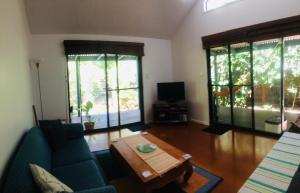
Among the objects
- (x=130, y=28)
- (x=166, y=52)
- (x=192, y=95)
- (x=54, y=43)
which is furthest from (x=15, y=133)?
(x=166, y=52)

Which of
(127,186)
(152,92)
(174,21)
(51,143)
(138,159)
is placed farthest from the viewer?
(152,92)

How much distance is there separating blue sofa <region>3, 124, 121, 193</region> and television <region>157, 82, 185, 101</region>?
2798mm

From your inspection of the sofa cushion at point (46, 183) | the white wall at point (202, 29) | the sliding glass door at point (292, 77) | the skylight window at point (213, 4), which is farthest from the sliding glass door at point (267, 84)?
the sofa cushion at point (46, 183)

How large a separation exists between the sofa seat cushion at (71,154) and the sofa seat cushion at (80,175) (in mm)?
133

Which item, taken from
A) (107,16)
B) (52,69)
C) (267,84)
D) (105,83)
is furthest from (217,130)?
(52,69)

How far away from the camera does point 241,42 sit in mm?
4293

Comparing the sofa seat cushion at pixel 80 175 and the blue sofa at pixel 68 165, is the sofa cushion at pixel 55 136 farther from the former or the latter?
the sofa seat cushion at pixel 80 175

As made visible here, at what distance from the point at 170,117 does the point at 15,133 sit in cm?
389

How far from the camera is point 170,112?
18.0 feet

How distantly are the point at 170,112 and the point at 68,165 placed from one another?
3.52 meters

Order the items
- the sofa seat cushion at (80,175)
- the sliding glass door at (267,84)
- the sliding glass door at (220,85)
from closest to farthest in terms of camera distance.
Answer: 1. the sofa seat cushion at (80,175)
2. the sliding glass door at (267,84)
3. the sliding glass door at (220,85)

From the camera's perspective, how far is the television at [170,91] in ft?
18.3

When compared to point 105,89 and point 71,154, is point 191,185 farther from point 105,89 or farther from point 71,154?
point 105,89

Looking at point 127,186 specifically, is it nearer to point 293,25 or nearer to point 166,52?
point 293,25
